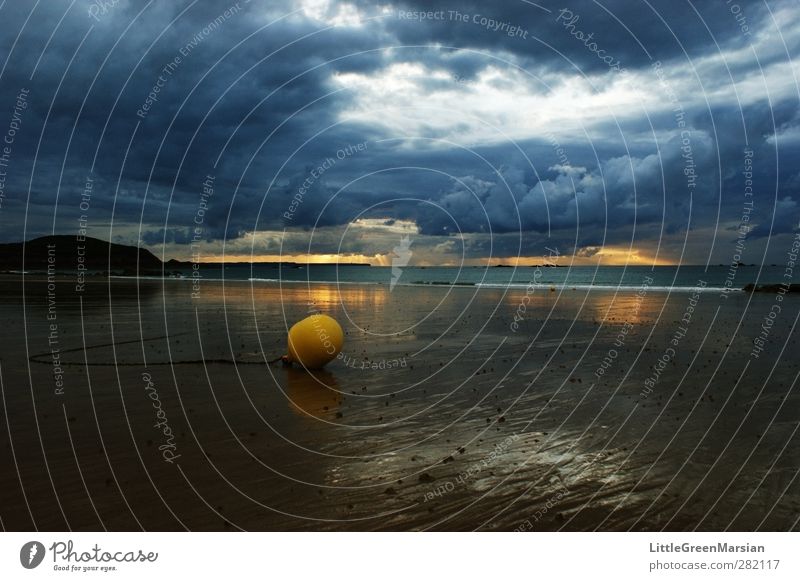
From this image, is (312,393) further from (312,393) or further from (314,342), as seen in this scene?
(314,342)

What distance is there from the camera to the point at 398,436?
1155cm

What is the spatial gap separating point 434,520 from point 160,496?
4175 millimetres

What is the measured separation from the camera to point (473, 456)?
1048 centimetres

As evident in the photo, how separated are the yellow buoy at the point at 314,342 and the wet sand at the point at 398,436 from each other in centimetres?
61

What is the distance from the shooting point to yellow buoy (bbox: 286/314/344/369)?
17.8 metres

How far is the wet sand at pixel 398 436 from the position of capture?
8336 millimetres
